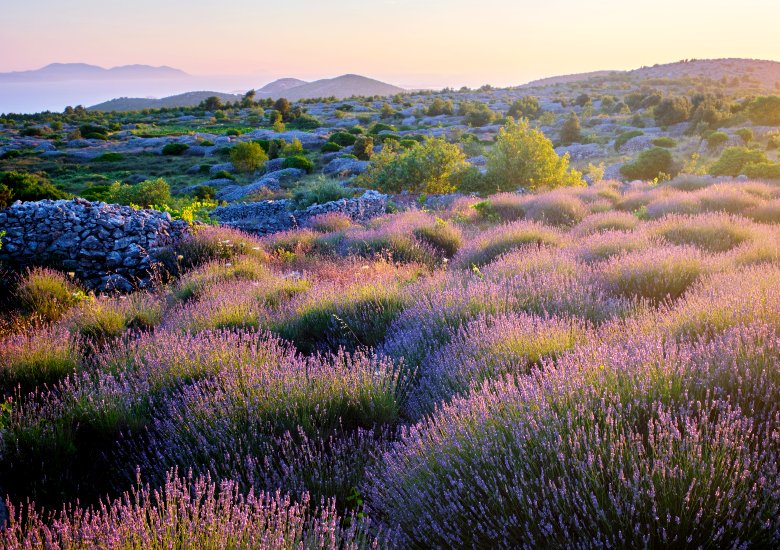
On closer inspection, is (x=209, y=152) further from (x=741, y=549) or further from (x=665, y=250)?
(x=741, y=549)

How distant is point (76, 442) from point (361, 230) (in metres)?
6.83

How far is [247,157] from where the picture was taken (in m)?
27.4

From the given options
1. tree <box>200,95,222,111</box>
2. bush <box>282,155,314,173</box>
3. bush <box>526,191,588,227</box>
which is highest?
tree <box>200,95,222,111</box>

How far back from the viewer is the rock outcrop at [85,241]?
28.3 feet

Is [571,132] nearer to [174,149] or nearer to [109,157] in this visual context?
[174,149]

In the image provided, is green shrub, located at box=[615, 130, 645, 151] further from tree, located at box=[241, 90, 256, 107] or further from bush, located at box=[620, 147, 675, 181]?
tree, located at box=[241, 90, 256, 107]

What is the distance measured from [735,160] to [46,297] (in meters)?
17.7

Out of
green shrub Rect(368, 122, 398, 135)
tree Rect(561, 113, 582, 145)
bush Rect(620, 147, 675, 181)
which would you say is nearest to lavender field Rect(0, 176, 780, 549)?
bush Rect(620, 147, 675, 181)

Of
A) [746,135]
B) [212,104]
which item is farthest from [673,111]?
[212,104]

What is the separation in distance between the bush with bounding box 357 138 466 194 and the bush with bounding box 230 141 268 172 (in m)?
13.0

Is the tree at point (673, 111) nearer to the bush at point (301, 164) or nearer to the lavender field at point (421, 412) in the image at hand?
the bush at point (301, 164)

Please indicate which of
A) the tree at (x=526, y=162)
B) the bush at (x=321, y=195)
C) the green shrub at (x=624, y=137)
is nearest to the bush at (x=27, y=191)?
the bush at (x=321, y=195)

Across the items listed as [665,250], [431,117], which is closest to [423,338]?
[665,250]

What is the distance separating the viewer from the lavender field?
189 cm
